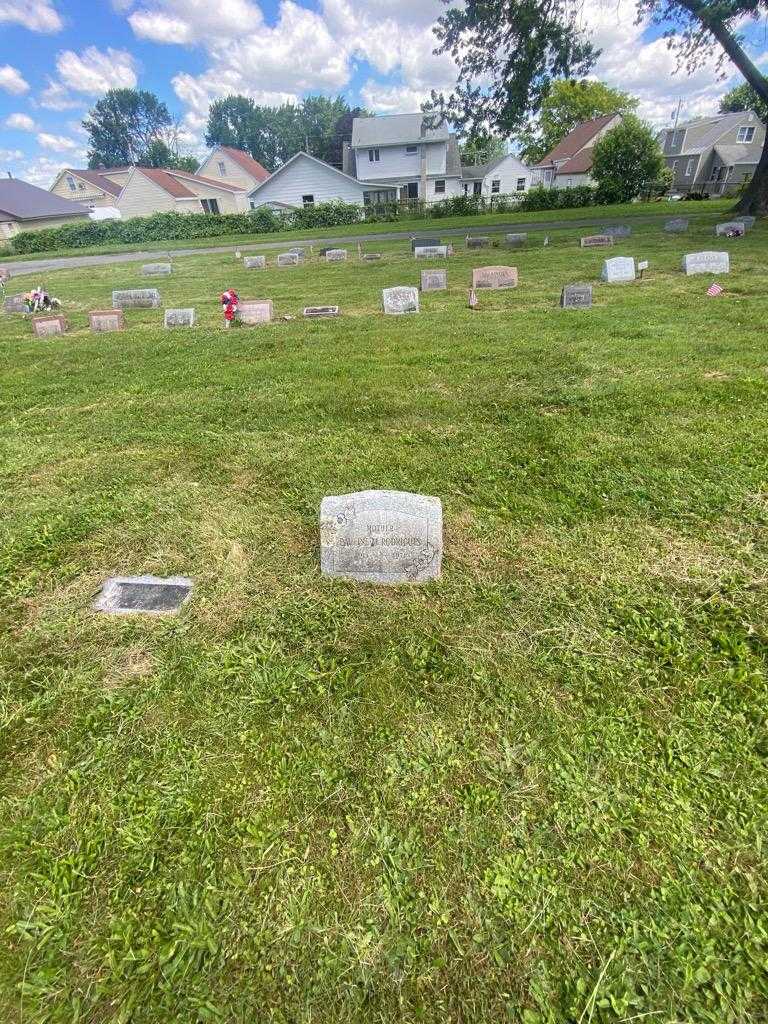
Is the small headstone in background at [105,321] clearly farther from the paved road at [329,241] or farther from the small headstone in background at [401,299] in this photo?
the paved road at [329,241]

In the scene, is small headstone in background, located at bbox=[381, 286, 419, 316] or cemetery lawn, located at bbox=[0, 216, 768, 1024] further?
small headstone in background, located at bbox=[381, 286, 419, 316]

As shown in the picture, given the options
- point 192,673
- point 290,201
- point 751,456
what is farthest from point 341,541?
point 290,201

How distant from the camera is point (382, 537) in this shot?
3.46m

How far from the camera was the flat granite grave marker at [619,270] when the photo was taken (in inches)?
483

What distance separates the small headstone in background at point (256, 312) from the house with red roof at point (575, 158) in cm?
5088

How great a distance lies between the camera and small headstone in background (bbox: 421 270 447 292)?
1313cm

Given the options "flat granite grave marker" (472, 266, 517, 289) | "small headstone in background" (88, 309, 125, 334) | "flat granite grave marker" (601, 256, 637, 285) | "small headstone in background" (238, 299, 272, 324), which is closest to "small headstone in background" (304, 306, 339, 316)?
"small headstone in background" (238, 299, 272, 324)

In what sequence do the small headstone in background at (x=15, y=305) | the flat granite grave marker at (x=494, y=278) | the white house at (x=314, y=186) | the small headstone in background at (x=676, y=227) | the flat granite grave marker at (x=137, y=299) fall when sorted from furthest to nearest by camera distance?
1. the white house at (x=314, y=186)
2. the small headstone in background at (x=676, y=227)
3. the small headstone in background at (x=15, y=305)
4. the flat granite grave marker at (x=137, y=299)
5. the flat granite grave marker at (x=494, y=278)

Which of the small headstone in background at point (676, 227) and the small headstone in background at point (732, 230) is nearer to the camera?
the small headstone in background at point (732, 230)

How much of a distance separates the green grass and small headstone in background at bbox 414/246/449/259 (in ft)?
36.9

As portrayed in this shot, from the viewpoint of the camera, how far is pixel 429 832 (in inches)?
86.3

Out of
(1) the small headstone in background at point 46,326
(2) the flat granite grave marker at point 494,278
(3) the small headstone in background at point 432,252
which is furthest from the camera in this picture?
(3) the small headstone in background at point 432,252

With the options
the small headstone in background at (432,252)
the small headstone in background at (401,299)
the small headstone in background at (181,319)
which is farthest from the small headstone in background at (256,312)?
the small headstone in background at (432,252)

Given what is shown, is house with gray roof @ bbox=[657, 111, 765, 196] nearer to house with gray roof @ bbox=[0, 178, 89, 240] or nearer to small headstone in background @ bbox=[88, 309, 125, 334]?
small headstone in background @ bbox=[88, 309, 125, 334]
